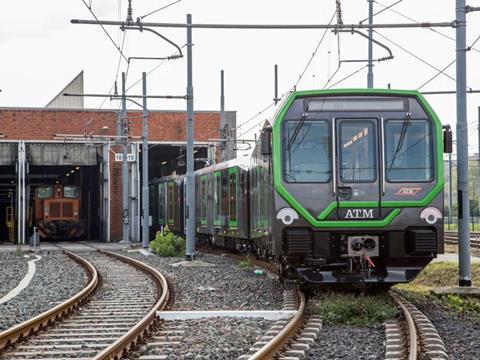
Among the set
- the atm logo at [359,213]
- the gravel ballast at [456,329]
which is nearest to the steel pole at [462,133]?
the gravel ballast at [456,329]

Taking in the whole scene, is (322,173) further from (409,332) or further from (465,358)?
(465,358)

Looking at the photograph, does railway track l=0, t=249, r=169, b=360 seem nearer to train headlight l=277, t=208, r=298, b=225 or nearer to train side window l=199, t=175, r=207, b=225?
train headlight l=277, t=208, r=298, b=225

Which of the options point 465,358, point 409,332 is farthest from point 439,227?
point 465,358

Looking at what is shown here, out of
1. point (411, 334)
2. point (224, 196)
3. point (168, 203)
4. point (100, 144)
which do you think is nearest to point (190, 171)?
point (224, 196)

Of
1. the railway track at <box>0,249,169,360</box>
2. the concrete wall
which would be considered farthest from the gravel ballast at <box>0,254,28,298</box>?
the concrete wall

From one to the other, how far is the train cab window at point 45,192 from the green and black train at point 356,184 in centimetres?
3770

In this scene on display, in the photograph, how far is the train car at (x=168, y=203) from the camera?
33.9 m

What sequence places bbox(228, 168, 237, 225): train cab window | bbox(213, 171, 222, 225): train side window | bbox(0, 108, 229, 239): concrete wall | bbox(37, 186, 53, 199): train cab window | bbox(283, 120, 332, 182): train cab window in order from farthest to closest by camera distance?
bbox(37, 186, 53, 199): train cab window < bbox(0, 108, 229, 239): concrete wall < bbox(213, 171, 222, 225): train side window < bbox(228, 168, 237, 225): train cab window < bbox(283, 120, 332, 182): train cab window

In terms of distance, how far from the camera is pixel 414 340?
869 cm

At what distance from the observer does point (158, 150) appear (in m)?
48.8

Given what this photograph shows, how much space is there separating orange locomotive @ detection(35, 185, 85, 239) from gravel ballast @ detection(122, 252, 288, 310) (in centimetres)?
2699

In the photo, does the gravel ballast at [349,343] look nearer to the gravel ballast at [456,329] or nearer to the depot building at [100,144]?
the gravel ballast at [456,329]

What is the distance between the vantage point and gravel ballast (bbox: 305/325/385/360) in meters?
8.55

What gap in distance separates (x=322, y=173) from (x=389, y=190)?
977 mm
